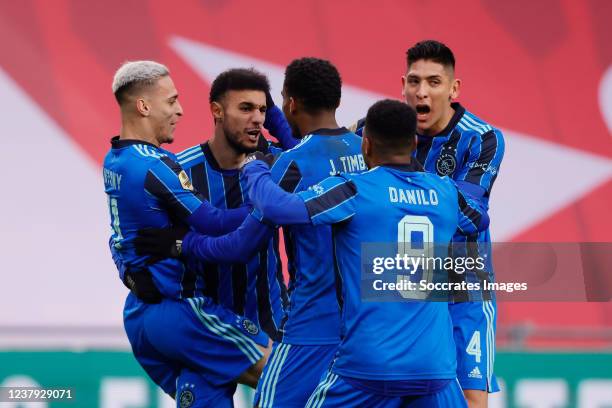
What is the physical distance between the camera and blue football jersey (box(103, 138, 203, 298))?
5496mm

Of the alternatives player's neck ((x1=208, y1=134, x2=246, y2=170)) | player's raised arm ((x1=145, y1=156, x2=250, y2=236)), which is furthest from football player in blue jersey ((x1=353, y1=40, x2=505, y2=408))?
player's raised arm ((x1=145, y1=156, x2=250, y2=236))

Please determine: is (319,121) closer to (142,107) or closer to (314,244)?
(314,244)

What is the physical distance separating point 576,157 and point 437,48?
15.5 ft

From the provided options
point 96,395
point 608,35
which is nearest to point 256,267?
point 96,395

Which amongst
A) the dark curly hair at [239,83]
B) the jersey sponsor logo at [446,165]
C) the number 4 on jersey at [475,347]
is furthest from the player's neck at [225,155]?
the number 4 on jersey at [475,347]

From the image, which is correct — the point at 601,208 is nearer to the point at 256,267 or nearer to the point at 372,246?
the point at 256,267

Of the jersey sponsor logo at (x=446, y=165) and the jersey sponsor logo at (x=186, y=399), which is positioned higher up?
the jersey sponsor logo at (x=446, y=165)

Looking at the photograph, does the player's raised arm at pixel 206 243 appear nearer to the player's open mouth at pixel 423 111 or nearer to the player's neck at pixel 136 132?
the player's neck at pixel 136 132

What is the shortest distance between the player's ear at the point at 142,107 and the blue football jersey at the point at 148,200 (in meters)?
0.16

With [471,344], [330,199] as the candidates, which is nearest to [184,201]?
[330,199]

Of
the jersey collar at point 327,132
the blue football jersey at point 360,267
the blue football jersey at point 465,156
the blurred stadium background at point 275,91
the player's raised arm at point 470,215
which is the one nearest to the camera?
the blue football jersey at point 360,267

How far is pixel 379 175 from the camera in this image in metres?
4.71

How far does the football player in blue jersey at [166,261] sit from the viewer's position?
551cm

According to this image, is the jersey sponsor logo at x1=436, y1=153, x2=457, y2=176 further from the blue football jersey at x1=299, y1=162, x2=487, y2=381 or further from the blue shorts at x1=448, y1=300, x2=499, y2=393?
the blue football jersey at x1=299, y1=162, x2=487, y2=381
